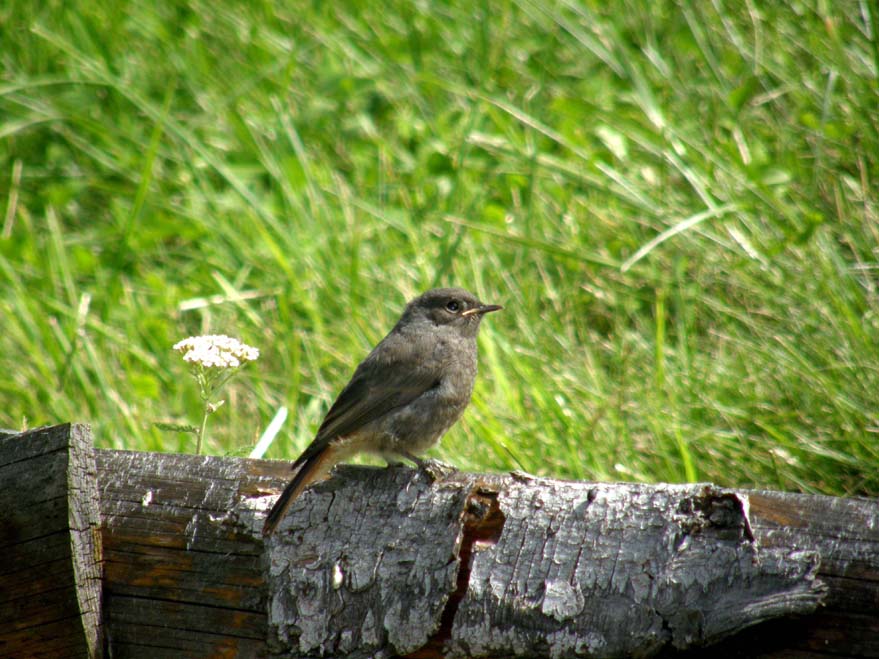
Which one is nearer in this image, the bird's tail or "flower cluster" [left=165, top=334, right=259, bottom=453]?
the bird's tail

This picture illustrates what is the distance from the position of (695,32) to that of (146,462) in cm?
411

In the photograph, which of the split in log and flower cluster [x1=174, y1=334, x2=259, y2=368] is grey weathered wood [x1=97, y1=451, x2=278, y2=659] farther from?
flower cluster [x1=174, y1=334, x2=259, y2=368]

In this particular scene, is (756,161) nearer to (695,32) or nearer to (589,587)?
(695,32)

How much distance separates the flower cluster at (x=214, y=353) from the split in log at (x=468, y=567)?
0.55 m

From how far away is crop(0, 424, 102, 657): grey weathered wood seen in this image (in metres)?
2.61

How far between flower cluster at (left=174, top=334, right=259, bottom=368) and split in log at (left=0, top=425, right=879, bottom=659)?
21.7 inches

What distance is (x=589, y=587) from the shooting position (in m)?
2.16

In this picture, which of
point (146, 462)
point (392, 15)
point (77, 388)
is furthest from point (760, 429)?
point (392, 15)

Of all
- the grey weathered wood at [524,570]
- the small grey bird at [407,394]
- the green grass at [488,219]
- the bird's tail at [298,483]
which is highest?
the green grass at [488,219]

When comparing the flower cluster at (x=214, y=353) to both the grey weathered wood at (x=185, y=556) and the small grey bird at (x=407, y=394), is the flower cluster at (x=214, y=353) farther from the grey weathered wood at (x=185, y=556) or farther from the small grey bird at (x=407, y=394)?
the grey weathered wood at (x=185, y=556)

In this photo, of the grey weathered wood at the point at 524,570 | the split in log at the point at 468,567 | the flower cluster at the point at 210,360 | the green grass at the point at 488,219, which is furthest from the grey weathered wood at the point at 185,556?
the green grass at the point at 488,219

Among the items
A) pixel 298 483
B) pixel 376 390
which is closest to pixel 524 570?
pixel 298 483

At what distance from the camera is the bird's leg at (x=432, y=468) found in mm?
2568

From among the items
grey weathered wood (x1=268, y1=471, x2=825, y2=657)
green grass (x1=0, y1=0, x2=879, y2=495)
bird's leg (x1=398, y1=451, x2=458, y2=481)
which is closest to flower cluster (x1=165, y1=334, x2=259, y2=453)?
green grass (x1=0, y1=0, x2=879, y2=495)
